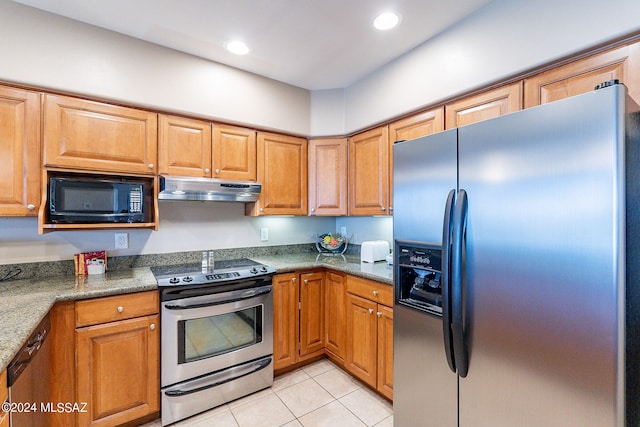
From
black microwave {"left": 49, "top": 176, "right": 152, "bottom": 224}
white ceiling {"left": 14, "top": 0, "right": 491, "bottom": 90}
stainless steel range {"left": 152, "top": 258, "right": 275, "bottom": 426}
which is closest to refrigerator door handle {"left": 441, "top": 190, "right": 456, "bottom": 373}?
white ceiling {"left": 14, "top": 0, "right": 491, "bottom": 90}

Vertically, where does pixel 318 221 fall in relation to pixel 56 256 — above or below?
above

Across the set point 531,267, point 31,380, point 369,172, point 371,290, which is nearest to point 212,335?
point 31,380

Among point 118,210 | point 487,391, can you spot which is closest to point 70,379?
point 118,210

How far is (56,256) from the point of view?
2.05 metres

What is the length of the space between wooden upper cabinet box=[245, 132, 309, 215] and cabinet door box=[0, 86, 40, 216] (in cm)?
145

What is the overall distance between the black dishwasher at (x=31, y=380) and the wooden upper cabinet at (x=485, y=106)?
8.13 feet

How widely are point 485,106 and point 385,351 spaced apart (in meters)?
1.71

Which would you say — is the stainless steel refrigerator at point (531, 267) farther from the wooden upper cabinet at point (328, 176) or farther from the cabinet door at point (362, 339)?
the wooden upper cabinet at point (328, 176)

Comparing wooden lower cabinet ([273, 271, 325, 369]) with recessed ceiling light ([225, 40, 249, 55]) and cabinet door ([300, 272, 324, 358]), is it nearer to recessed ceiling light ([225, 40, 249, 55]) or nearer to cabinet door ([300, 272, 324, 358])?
cabinet door ([300, 272, 324, 358])

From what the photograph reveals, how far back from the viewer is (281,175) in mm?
2752

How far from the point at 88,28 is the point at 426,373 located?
286 cm

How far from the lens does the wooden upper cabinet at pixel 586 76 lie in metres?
1.25

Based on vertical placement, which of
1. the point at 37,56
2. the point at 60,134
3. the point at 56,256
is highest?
the point at 37,56

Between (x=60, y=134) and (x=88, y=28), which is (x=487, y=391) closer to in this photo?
(x=60, y=134)
